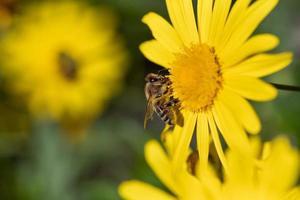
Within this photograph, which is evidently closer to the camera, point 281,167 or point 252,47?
point 252,47

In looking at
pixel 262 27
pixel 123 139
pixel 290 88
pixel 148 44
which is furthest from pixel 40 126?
pixel 290 88

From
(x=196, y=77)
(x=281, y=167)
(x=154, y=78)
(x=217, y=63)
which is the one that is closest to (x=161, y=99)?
(x=154, y=78)

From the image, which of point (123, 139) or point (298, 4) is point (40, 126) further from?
point (298, 4)

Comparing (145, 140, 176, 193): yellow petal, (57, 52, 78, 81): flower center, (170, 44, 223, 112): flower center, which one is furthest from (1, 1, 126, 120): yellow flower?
(170, 44, 223, 112): flower center

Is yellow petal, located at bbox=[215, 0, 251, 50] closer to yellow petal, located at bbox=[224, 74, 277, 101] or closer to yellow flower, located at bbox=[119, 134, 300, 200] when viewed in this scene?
yellow petal, located at bbox=[224, 74, 277, 101]

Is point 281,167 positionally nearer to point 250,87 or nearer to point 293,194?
point 293,194

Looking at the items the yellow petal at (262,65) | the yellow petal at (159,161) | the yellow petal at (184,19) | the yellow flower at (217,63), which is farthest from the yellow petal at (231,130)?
the yellow petal at (159,161)
